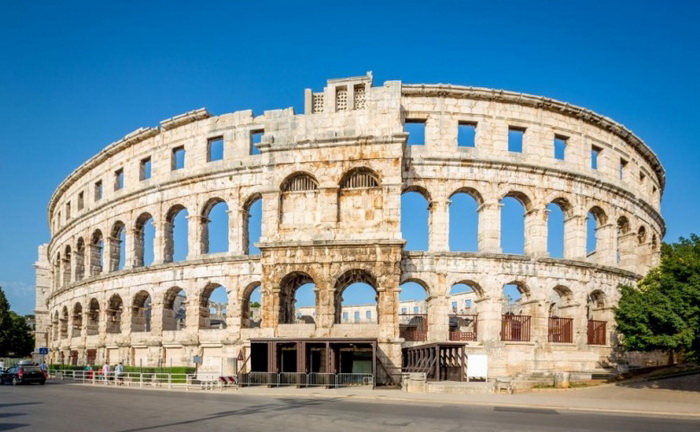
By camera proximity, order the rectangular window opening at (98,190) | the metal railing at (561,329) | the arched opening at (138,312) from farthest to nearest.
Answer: the rectangular window opening at (98,190)
the arched opening at (138,312)
the metal railing at (561,329)

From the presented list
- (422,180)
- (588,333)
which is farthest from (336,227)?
(588,333)

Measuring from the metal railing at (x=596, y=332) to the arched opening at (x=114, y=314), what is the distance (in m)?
29.4

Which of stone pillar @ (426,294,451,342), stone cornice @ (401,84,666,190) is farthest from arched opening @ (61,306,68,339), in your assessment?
stone cornice @ (401,84,666,190)

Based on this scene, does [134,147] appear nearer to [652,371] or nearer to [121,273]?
[121,273]

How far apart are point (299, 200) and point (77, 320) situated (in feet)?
79.5

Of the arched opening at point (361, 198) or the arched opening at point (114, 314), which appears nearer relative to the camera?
the arched opening at point (361, 198)

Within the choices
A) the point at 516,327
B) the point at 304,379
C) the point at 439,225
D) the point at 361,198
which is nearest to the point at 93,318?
the point at 304,379

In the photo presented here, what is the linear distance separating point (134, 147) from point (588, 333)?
101 ft

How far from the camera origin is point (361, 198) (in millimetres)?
28688

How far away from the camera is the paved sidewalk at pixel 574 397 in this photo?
17781 millimetres

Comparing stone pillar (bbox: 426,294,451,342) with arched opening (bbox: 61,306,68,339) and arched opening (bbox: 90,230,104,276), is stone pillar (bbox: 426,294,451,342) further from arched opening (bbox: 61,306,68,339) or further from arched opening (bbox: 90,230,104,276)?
arched opening (bbox: 61,306,68,339)

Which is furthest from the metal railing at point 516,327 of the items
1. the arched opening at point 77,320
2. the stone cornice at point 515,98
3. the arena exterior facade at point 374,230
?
the arched opening at point 77,320

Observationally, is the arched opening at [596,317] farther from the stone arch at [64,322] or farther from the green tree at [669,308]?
the stone arch at [64,322]

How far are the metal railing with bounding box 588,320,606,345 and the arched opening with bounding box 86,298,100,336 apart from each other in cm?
3211
